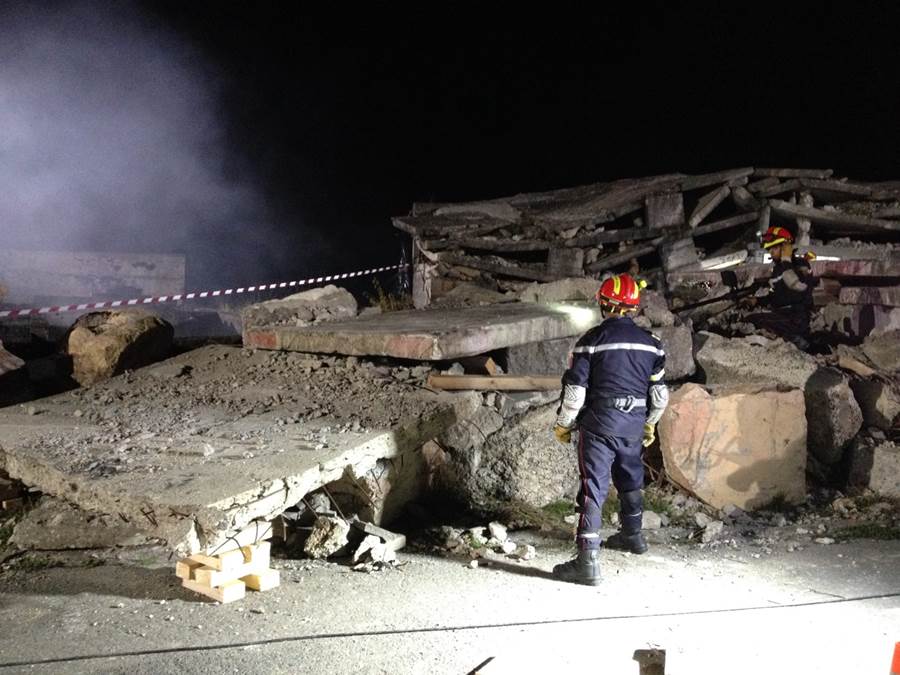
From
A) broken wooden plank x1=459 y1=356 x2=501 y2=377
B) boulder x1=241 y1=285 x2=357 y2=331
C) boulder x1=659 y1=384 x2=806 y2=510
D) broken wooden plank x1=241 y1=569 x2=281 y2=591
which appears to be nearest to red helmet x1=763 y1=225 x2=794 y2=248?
boulder x1=659 y1=384 x2=806 y2=510

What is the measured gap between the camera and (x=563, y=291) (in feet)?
26.8

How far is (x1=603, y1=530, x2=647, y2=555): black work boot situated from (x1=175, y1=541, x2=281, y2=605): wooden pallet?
2.17 metres

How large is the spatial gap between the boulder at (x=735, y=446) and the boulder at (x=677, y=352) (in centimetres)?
106

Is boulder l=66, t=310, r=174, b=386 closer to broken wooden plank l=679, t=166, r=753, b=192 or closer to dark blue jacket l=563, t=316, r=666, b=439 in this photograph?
dark blue jacket l=563, t=316, r=666, b=439

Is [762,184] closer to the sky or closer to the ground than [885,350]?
closer to the sky

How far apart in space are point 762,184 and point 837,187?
85cm

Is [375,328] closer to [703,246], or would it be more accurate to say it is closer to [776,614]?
[776,614]

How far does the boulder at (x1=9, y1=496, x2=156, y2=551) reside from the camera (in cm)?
461

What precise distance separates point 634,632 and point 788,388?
2998mm

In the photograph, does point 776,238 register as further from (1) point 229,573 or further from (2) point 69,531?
(2) point 69,531

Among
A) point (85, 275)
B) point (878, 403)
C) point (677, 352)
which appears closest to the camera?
point (878, 403)

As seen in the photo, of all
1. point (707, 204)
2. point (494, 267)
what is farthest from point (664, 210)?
point (494, 267)

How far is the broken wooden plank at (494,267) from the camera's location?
388 inches

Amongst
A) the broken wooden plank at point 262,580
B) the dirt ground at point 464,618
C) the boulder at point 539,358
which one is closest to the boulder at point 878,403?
the dirt ground at point 464,618
